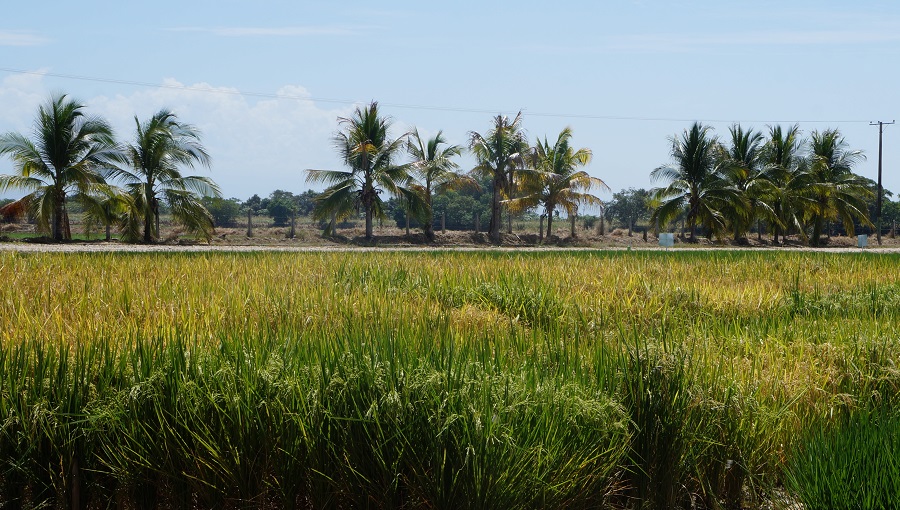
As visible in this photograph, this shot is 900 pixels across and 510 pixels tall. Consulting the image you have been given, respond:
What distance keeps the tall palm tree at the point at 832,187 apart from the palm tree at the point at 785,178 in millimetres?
531

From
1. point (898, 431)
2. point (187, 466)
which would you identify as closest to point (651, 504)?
point (898, 431)

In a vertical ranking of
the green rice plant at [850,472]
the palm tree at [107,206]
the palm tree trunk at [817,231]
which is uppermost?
the palm tree at [107,206]

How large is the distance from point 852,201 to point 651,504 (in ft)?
120

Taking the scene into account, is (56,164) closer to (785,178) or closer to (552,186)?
(552,186)

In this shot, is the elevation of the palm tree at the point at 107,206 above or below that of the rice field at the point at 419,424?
above

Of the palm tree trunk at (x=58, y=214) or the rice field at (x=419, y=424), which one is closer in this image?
the rice field at (x=419, y=424)

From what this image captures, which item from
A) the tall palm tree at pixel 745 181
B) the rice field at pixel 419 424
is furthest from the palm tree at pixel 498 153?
the rice field at pixel 419 424

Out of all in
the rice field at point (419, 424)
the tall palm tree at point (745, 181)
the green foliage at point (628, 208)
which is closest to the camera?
the rice field at point (419, 424)

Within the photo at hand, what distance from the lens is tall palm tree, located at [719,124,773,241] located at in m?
32.2

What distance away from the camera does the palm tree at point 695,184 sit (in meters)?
32.3

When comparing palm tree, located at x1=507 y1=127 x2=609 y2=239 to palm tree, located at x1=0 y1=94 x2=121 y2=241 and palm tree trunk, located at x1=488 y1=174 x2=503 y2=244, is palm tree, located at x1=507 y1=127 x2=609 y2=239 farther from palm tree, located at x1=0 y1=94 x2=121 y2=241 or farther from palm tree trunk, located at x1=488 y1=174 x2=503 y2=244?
palm tree, located at x1=0 y1=94 x2=121 y2=241

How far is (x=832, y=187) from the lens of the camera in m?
34.4

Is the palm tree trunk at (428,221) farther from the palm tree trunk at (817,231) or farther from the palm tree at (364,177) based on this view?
the palm tree trunk at (817,231)

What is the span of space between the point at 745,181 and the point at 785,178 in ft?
7.35
